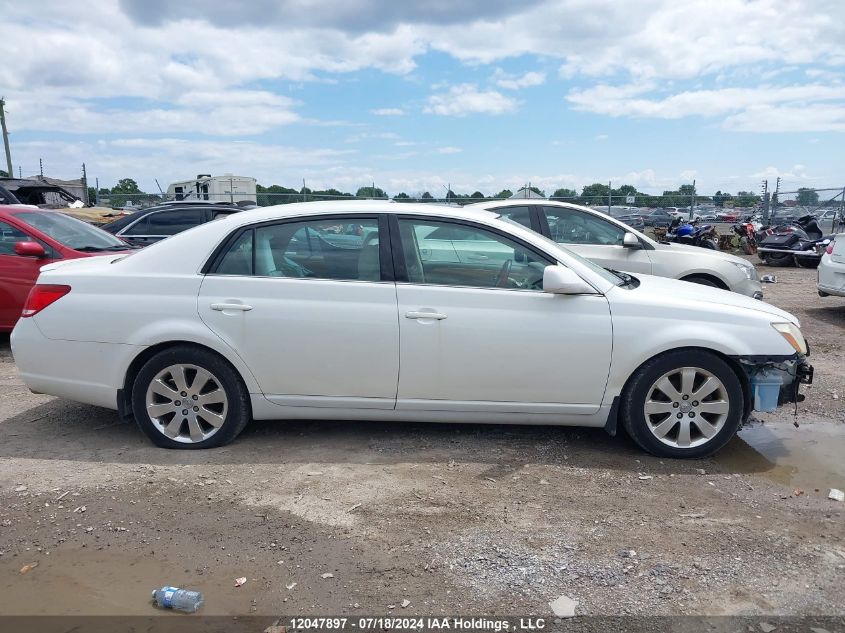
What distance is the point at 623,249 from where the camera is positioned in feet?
26.0

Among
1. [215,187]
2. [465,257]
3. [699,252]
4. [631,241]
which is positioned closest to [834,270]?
[699,252]

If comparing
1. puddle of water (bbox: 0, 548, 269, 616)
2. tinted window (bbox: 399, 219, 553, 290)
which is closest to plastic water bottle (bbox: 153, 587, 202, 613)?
puddle of water (bbox: 0, 548, 269, 616)

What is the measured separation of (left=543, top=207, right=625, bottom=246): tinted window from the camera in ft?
26.3

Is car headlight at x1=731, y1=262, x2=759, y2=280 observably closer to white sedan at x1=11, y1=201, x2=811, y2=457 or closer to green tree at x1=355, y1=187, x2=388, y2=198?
white sedan at x1=11, y1=201, x2=811, y2=457

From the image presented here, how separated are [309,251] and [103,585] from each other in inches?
90.7

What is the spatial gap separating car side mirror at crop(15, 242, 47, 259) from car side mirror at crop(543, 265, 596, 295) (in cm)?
556

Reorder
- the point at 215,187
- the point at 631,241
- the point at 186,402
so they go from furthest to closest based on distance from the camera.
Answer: the point at 215,187, the point at 631,241, the point at 186,402

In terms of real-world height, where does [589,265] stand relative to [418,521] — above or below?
above

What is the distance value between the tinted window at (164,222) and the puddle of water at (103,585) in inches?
343

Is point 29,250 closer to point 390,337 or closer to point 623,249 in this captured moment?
point 390,337

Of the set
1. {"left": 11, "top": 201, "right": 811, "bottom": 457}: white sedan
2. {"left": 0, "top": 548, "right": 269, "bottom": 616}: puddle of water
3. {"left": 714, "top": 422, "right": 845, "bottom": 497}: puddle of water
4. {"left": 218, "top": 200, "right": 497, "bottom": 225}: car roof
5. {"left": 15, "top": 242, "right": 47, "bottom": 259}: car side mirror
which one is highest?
{"left": 218, "top": 200, "right": 497, "bottom": 225}: car roof

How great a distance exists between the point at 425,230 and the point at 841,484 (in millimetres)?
3035

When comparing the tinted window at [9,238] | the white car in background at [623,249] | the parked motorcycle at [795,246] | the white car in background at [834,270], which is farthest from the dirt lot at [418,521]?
the parked motorcycle at [795,246]

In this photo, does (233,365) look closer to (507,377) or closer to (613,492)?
(507,377)
